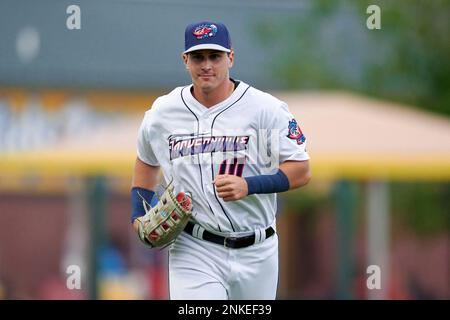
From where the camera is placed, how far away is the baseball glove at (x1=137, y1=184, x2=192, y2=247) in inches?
239

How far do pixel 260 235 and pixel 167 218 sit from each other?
523 millimetres

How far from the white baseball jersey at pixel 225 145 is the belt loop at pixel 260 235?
0.08 ft

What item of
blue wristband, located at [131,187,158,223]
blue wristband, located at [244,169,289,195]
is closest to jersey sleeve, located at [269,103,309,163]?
blue wristband, located at [244,169,289,195]

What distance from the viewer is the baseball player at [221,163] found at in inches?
244

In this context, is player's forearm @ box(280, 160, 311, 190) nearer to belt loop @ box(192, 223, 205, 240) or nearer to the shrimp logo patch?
the shrimp logo patch

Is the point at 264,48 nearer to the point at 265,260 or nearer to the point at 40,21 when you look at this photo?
the point at 40,21

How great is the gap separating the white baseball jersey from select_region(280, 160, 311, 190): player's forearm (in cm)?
3

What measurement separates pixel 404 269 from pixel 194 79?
13.8 metres

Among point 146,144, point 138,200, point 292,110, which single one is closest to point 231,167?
point 146,144

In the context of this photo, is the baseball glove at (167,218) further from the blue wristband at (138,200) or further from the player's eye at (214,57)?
the player's eye at (214,57)

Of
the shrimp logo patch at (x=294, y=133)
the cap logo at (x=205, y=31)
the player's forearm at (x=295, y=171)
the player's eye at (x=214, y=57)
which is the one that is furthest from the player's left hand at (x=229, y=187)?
the cap logo at (x=205, y=31)

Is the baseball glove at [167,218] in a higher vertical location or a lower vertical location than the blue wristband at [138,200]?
lower

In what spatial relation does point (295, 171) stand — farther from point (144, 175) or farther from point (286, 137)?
point (144, 175)
